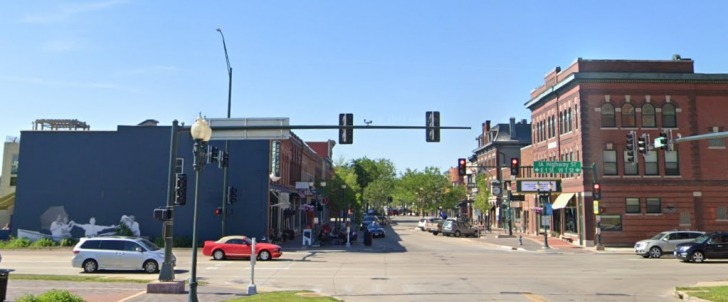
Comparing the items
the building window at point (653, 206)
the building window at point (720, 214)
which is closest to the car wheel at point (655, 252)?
the building window at point (653, 206)

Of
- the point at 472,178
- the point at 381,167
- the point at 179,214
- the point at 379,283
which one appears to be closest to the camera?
the point at 379,283

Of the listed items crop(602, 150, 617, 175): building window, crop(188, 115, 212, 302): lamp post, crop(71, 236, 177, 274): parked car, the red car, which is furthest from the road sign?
crop(188, 115, 212, 302): lamp post

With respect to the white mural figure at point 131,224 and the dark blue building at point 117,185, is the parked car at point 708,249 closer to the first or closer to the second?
the dark blue building at point 117,185

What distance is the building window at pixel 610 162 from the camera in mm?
47000

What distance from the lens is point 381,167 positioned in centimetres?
14100

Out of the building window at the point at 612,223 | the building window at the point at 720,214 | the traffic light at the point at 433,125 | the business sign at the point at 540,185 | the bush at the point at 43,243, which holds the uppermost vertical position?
the traffic light at the point at 433,125

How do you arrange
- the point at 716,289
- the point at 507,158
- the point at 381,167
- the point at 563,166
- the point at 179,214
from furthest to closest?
the point at 381,167 → the point at 507,158 → the point at 563,166 → the point at 179,214 → the point at 716,289

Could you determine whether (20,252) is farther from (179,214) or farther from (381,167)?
(381,167)

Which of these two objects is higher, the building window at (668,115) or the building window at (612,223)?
the building window at (668,115)

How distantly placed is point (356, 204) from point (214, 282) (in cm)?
5546

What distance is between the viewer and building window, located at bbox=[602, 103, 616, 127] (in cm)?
4738

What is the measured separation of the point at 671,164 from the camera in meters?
46.8

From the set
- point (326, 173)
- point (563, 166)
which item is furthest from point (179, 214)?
point (326, 173)

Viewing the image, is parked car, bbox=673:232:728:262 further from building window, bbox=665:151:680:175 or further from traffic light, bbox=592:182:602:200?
building window, bbox=665:151:680:175
